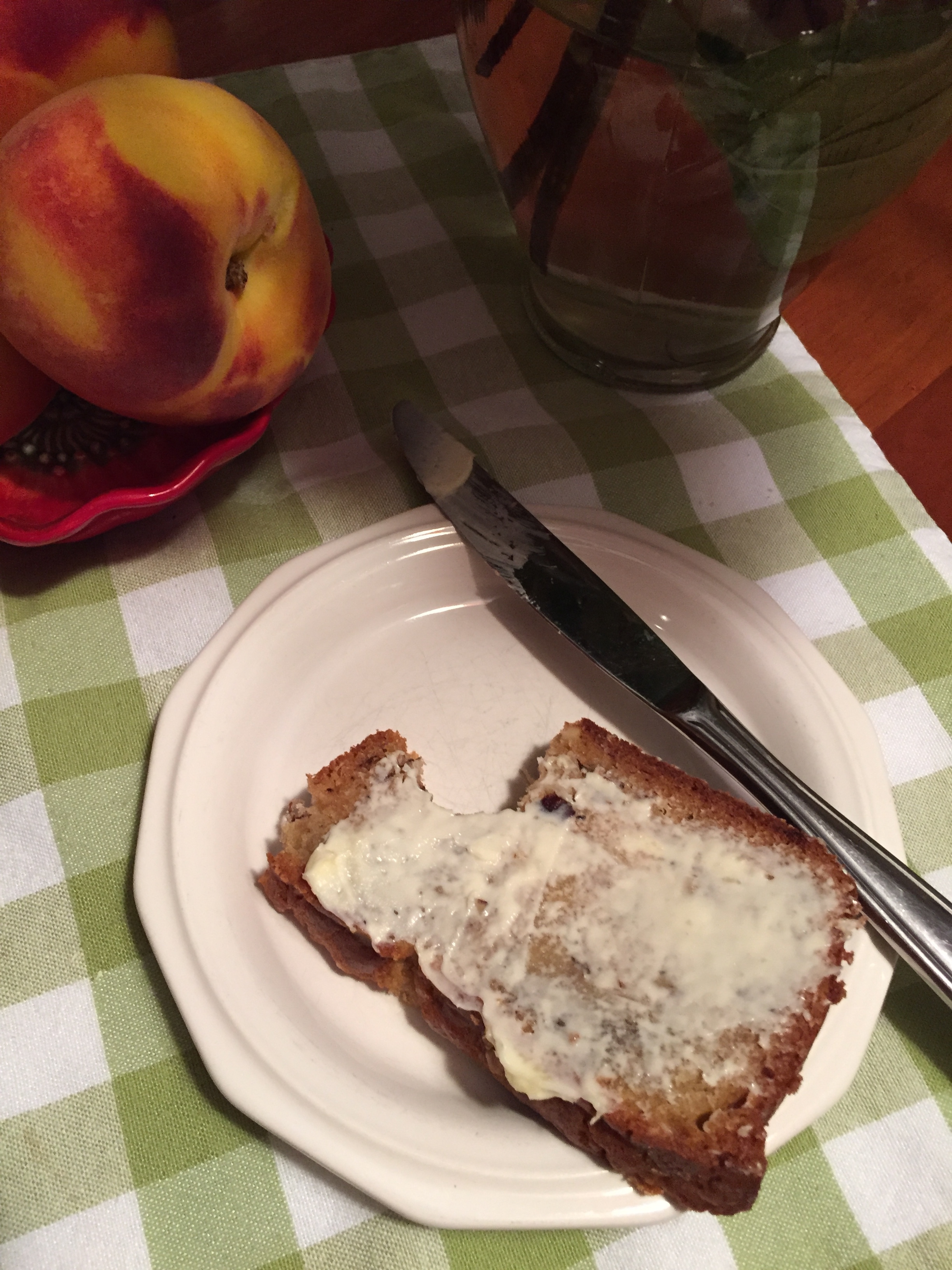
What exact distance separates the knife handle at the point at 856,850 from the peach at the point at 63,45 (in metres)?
0.74

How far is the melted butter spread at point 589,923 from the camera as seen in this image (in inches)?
24.0

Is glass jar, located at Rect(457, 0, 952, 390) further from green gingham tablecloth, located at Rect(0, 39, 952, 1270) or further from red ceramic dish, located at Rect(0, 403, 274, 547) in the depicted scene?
red ceramic dish, located at Rect(0, 403, 274, 547)

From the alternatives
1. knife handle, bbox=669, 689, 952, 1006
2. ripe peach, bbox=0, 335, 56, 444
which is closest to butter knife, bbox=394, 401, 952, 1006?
knife handle, bbox=669, 689, 952, 1006

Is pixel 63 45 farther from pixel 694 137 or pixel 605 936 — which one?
pixel 605 936

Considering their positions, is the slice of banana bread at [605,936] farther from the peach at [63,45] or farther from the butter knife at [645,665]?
the peach at [63,45]

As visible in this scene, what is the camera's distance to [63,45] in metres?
0.72

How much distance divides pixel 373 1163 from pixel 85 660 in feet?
1.57

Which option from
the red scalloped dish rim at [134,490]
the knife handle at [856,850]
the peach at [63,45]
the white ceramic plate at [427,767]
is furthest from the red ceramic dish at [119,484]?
the knife handle at [856,850]

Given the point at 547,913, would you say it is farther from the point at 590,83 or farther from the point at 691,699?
the point at 590,83

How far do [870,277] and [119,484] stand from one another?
942mm

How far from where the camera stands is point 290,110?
1.19 meters

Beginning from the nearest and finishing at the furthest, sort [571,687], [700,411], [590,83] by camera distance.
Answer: [590,83] < [571,687] < [700,411]

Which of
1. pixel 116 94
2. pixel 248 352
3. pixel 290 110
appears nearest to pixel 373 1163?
pixel 248 352

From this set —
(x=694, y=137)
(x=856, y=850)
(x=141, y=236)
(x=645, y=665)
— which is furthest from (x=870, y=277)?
(x=141, y=236)
